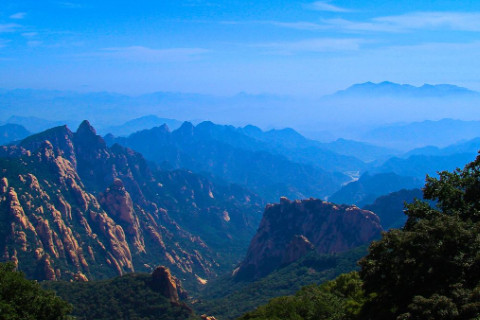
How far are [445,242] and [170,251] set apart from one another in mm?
174078

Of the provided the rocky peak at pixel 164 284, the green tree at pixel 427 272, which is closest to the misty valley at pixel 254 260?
the green tree at pixel 427 272

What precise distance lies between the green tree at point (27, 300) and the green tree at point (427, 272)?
2563 centimetres

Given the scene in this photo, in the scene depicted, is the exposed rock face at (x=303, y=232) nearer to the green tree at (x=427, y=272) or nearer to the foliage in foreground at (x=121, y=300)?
the foliage in foreground at (x=121, y=300)

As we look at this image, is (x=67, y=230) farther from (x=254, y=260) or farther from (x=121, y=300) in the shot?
(x=121, y=300)

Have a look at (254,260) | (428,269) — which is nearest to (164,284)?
(254,260)

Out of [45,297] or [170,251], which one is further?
[170,251]

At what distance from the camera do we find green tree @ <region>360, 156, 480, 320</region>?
75.7 feet

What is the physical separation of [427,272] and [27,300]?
31159 mm

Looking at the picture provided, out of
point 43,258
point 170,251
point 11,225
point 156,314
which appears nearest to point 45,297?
point 156,314

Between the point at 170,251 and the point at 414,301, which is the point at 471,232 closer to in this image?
the point at 414,301

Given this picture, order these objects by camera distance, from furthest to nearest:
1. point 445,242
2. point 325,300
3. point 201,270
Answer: point 201,270
point 325,300
point 445,242

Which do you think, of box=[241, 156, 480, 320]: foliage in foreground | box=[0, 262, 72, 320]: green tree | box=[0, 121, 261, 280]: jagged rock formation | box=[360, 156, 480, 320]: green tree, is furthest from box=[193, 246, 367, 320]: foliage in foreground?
box=[360, 156, 480, 320]: green tree

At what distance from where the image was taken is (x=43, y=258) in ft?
420

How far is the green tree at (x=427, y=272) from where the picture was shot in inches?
908
